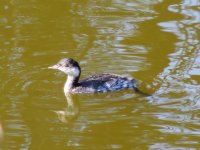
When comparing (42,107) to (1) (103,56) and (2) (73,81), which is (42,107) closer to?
(2) (73,81)

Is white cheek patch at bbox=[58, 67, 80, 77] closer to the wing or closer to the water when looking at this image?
the wing

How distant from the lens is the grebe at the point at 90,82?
9547 millimetres

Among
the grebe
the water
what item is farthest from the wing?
the water

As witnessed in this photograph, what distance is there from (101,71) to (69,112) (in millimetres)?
1286

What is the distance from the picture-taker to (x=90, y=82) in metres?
9.61

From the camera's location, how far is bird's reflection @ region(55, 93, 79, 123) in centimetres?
890

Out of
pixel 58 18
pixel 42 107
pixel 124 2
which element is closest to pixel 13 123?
pixel 42 107

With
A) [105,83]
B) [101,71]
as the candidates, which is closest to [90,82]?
[105,83]

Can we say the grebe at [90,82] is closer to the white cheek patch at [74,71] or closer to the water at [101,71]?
the white cheek patch at [74,71]

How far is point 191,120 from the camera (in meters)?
8.66

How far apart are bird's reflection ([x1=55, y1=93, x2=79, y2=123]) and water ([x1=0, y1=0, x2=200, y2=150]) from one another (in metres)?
0.01

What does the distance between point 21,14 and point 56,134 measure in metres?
4.48

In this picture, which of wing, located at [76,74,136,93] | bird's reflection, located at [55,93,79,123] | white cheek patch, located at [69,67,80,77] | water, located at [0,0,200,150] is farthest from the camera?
white cheek patch, located at [69,67,80,77]

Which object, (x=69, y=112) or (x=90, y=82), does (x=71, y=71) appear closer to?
(x=90, y=82)
